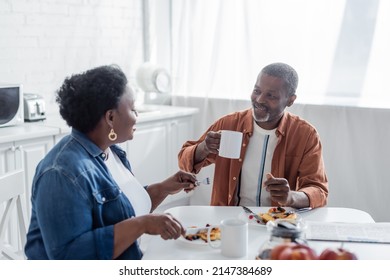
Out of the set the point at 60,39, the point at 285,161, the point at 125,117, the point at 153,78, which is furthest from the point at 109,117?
the point at 153,78

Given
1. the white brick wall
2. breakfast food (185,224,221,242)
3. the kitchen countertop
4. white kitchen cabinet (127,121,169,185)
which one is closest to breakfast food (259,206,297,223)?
breakfast food (185,224,221,242)

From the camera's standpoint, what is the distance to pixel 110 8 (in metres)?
3.54

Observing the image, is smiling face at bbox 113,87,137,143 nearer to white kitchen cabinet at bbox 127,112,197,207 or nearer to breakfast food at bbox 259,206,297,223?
breakfast food at bbox 259,206,297,223

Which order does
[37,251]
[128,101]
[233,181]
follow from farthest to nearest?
[233,181], [128,101], [37,251]

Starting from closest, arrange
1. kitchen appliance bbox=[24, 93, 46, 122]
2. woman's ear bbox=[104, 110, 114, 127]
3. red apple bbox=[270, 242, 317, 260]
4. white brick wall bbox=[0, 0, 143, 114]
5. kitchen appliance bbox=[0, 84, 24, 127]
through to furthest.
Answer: red apple bbox=[270, 242, 317, 260]
woman's ear bbox=[104, 110, 114, 127]
kitchen appliance bbox=[0, 84, 24, 127]
kitchen appliance bbox=[24, 93, 46, 122]
white brick wall bbox=[0, 0, 143, 114]

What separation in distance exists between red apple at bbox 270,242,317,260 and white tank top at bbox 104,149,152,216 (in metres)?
0.68

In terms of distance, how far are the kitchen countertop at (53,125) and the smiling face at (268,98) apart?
0.80m

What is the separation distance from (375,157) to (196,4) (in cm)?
167

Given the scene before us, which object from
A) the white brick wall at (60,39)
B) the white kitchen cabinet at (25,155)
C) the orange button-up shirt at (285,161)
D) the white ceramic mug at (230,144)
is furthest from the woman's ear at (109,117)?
the white brick wall at (60,39)

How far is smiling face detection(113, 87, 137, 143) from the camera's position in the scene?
1.51 m

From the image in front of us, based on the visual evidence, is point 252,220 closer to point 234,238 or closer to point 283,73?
point 234,238

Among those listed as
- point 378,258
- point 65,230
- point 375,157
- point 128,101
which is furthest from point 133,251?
point 375,157

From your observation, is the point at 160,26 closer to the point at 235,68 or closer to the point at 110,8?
the point at 110,8

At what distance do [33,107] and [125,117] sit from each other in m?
1.50
